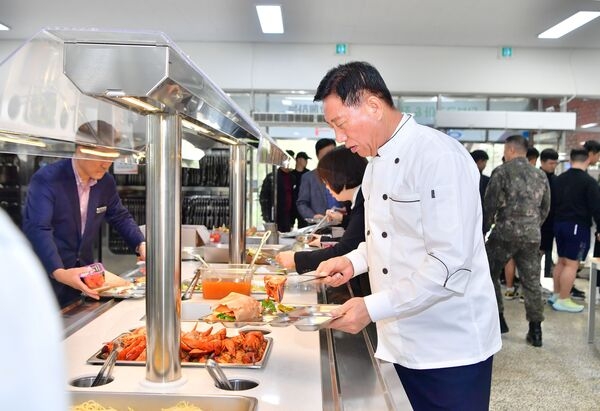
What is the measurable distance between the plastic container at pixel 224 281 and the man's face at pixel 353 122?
29.1 inches

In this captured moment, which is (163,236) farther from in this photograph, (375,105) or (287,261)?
(287,261)

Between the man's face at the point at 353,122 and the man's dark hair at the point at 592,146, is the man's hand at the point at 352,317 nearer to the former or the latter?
the man's face at the point at 353,122

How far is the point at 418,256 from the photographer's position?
1791 millimetres

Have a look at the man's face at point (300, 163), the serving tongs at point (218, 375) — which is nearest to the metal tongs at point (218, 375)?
the serving tongs at point (218, 375)

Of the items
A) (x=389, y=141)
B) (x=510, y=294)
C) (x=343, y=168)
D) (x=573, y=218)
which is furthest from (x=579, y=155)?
(x=389, y=141)

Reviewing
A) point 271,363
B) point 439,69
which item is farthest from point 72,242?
point 439,69

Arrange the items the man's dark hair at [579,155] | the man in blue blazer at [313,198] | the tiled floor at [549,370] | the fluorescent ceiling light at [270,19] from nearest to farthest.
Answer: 1. the tiled floor at [549,370]
2. the man's dark hair at [579,155]
3. the man in blue blazer at [313,198]
4. the fluorescent ceiling light at [270,19]

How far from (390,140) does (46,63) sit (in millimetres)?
1046

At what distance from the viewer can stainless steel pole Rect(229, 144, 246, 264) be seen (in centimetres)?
292

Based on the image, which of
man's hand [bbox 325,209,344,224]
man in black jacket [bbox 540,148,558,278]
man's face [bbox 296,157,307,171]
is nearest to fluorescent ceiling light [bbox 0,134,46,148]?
man's hand [bbox 325,209,344,224]

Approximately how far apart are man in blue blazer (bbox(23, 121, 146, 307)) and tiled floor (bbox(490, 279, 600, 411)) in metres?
2.65

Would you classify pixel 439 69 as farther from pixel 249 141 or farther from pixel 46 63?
pixel 46 63

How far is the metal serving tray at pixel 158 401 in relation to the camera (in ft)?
4.23

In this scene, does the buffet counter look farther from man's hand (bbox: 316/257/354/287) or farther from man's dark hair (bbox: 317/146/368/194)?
man's dark hair (bbox: 317/146/368/194)
